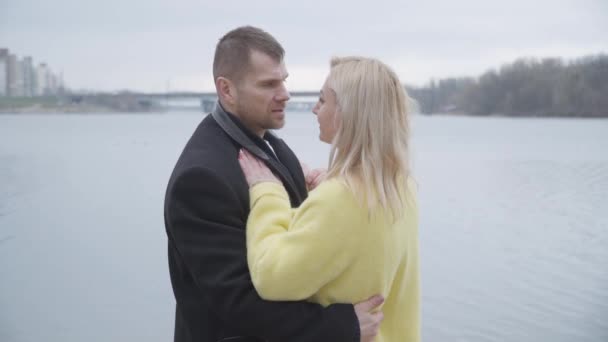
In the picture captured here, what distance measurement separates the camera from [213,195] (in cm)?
198

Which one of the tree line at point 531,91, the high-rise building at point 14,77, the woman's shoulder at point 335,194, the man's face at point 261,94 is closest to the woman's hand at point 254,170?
the man's face at point 261,94

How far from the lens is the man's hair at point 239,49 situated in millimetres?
2240

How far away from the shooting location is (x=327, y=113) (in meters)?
1.99

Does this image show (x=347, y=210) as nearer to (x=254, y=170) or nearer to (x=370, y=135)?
(x=370, y=135)

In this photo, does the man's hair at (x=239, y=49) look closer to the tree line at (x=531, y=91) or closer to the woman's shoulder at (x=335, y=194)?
the woman's shoulder at (x=335, y=194)

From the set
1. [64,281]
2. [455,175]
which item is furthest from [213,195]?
[455,175]

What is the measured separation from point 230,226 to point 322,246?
0.30m

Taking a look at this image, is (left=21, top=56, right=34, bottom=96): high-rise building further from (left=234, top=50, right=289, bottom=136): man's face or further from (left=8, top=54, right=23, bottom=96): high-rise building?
(left=234, top=50, right=289, bottom=136): man's face

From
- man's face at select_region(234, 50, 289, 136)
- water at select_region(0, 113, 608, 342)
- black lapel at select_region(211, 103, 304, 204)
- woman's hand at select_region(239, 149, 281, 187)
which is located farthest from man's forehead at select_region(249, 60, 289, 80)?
water at select_region(0, 113, 608, 342)

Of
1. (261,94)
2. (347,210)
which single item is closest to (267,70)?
(261,94)

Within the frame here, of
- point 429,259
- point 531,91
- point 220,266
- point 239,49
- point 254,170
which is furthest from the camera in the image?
point 531,91

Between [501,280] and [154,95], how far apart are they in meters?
37.2

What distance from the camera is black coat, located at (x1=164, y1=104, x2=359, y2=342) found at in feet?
6.32

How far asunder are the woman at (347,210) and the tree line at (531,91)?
35137 millimetres
